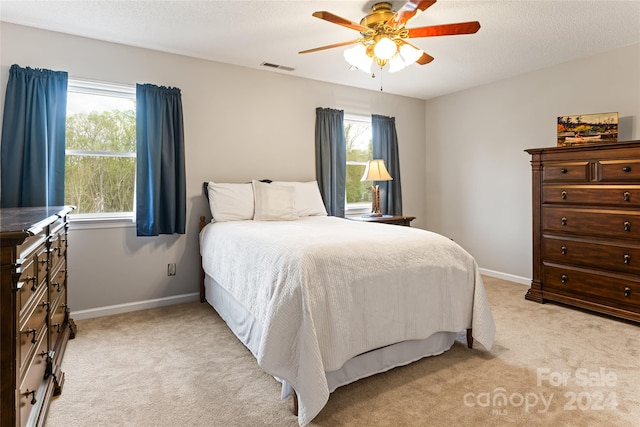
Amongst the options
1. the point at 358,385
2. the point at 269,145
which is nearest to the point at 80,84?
the point at 269,145

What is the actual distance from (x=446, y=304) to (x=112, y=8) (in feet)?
10.2

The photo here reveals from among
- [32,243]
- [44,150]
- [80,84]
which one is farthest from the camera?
[80,84]

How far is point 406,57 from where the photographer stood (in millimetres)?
2443

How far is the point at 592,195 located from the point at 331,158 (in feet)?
8.53

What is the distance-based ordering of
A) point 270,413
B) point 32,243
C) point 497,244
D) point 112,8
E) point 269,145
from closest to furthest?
1. point 32,243
2. point 270,413
3. point 112,8
4. point 269,145
5. point 497,244

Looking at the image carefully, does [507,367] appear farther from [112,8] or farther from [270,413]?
[112,8]

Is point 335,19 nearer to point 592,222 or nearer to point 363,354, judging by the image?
point 363,354

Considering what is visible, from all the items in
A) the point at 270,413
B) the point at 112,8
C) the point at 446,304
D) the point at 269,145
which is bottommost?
the point at 270,413

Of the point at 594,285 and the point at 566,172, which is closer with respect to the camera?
the point at 594,285

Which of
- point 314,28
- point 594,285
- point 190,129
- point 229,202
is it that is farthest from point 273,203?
point 594,285

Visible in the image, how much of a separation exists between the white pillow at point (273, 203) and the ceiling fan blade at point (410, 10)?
1.84 metres

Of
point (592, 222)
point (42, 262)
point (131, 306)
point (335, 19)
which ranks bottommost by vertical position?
point (131, 306)

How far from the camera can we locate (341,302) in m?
1.84

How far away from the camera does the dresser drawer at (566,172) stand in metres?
3.13
